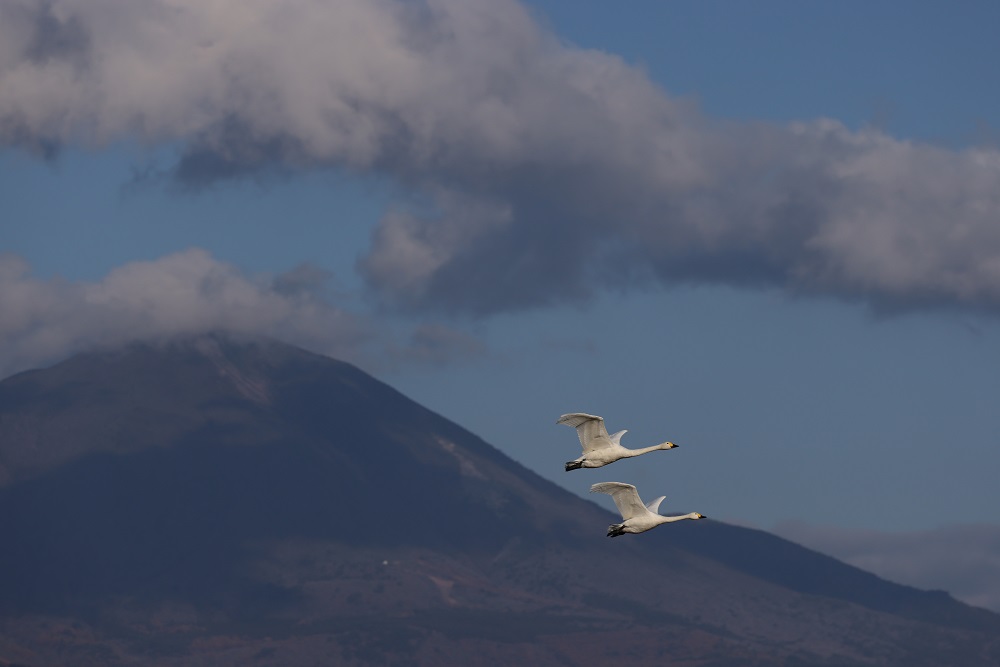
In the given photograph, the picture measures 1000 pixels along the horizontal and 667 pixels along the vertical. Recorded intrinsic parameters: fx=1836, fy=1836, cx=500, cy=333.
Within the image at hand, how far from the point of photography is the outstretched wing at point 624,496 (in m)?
110

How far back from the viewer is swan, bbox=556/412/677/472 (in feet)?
370

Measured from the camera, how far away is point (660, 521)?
365 feet

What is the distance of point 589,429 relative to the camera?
372ft

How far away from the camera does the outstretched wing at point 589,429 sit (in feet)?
367

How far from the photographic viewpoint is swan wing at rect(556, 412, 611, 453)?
112000 mm

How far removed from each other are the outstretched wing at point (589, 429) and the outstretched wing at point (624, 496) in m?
3.58

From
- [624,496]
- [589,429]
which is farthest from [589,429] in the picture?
[624,496]

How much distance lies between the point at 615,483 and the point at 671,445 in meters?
9.91

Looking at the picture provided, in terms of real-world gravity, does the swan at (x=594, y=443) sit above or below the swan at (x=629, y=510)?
above

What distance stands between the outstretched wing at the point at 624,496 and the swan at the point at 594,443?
3.35 meters

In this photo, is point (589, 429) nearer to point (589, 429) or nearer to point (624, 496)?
point (589, 429)

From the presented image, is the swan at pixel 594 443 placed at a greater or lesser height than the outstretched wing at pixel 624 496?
greater

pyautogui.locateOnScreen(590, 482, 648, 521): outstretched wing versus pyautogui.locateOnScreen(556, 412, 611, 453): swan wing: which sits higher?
→ pyautogui.locateOnScreen(556, 412, 611, 453): swan wing

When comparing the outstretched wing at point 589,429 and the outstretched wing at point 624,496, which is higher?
the outstretched wing at point 589,429
